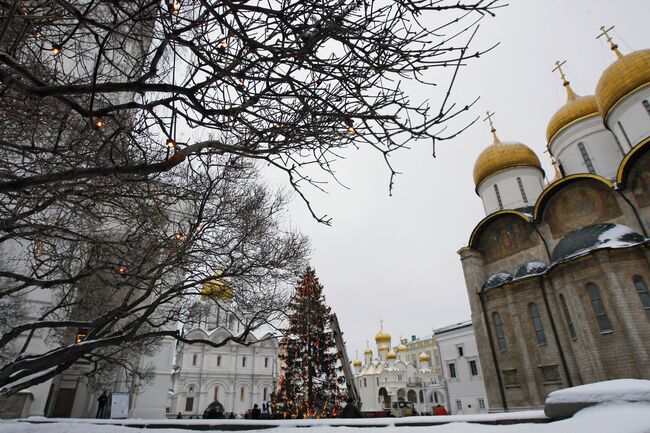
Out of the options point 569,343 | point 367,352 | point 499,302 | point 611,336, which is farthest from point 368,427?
point 367,352

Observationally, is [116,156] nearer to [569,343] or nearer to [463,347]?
[569,343]

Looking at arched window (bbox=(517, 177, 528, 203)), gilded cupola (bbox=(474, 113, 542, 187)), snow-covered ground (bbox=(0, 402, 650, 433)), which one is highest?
gilded cupola (bbox=(474, 113, 542, 187))

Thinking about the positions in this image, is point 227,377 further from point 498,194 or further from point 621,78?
point 621,78

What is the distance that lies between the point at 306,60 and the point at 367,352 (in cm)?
6287

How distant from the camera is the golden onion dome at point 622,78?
19.0 m

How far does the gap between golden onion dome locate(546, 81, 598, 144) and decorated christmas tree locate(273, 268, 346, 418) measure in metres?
20.2

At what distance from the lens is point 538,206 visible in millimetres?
20734

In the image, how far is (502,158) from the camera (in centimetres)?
2570

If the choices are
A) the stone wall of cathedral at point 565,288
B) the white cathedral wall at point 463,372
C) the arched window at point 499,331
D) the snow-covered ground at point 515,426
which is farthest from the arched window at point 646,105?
the snow-covered ground at point 515,426

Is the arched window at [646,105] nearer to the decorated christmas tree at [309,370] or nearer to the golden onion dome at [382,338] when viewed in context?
the decorated christmas tree at [309,370]

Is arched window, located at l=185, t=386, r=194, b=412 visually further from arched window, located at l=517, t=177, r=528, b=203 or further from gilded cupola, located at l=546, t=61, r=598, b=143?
gilded cupola, located at l=546, t=61, r=598, b=143

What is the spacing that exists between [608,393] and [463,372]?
31.2m

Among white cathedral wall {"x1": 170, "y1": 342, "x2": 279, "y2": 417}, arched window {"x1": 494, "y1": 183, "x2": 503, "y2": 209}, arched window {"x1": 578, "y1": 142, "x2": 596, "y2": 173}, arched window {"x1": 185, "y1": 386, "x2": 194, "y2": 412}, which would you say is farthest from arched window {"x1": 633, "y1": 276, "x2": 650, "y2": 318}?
arched window {"x1": 185, "y1": 386, "x2": 194, "y2": 412}

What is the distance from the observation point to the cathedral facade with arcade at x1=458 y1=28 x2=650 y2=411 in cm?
1564
